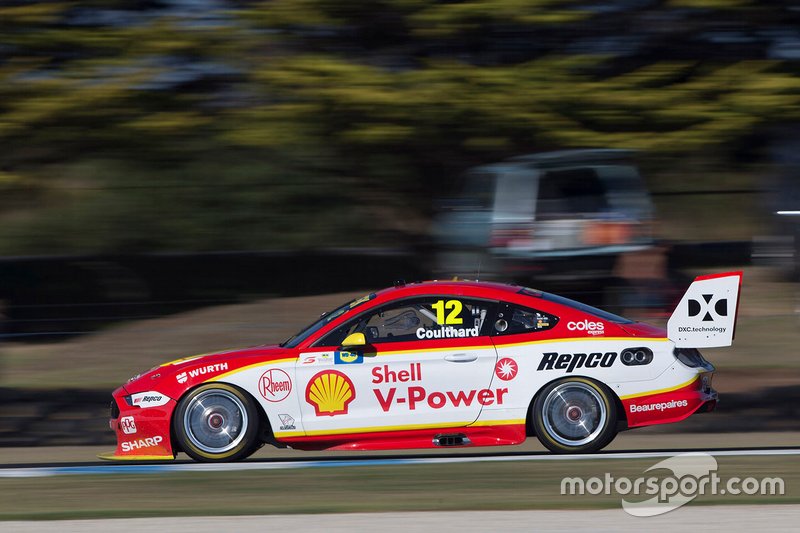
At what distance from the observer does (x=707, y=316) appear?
8.35 m

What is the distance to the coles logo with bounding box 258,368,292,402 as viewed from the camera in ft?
27.5

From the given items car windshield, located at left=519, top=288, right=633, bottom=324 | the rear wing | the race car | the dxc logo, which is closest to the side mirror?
the race car

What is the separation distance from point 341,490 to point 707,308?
308cm

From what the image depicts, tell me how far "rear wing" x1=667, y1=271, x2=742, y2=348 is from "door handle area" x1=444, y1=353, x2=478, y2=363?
4.77 feet

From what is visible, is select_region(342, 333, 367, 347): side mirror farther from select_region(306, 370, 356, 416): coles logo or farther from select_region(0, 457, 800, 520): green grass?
select_region(0, 457, 800, 520): green grass

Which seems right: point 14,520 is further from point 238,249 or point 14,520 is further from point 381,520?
point 238,249

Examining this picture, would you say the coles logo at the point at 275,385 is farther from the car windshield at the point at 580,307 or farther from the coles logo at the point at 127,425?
the car windshield at the point at 580,307

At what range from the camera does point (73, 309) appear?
1367 cm

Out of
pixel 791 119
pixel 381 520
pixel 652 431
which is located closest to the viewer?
pixel 381 520

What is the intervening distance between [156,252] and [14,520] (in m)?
7.99

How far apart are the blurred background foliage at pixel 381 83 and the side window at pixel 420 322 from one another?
4.26 meters

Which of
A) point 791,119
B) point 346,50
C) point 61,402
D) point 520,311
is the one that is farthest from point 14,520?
point 791,119

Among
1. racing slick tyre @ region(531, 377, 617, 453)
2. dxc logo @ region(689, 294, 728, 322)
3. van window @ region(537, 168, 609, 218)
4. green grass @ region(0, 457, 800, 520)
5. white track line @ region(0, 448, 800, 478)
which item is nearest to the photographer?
green grass @ region(0, 457, 800, 520)

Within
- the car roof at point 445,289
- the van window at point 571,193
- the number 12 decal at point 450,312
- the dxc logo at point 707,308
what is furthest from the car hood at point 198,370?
the van window at point 571,193
